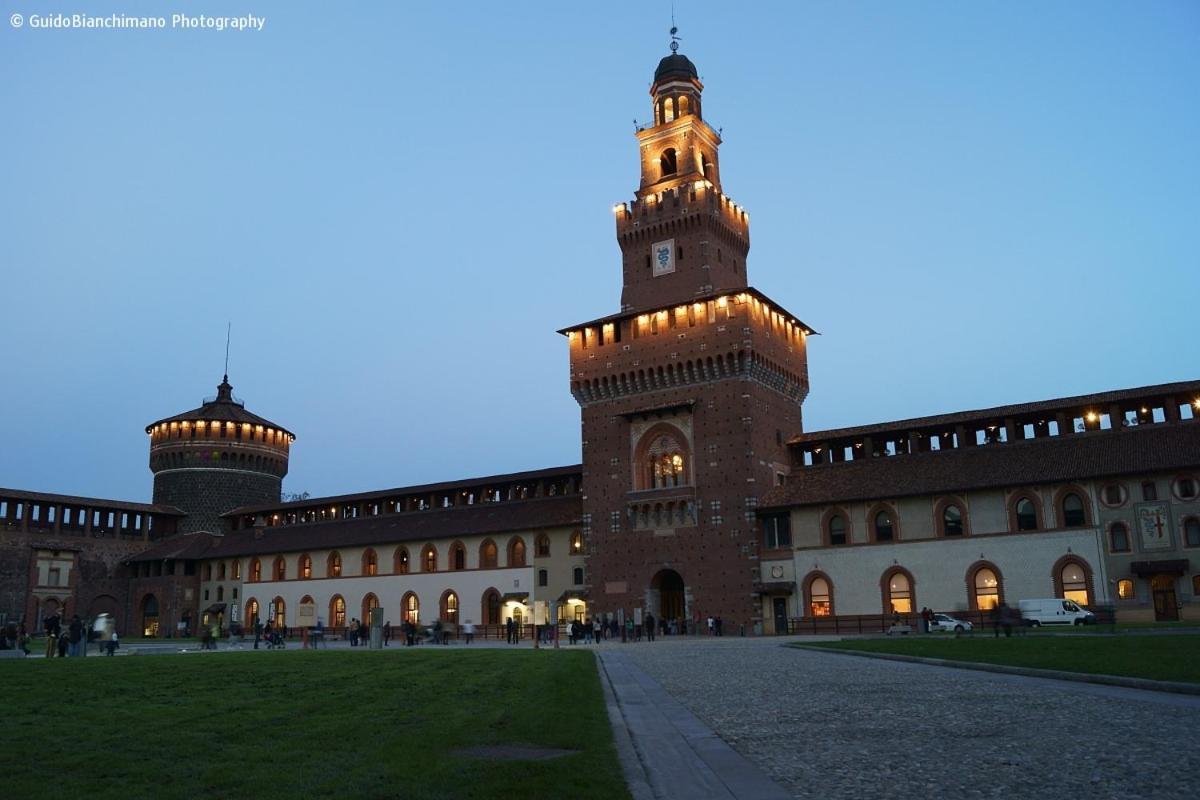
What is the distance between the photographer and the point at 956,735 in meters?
11.4

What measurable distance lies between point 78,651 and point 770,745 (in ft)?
106

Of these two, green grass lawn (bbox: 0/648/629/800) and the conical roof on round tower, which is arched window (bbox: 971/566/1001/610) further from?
the conical roof on round tower

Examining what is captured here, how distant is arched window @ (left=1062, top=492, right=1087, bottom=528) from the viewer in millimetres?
46188

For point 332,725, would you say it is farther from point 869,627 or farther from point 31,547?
point 31,547

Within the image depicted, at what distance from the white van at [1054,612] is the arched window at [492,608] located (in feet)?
109

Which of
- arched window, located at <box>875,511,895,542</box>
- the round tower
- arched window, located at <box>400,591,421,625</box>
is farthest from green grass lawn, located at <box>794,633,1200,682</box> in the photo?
the round tower

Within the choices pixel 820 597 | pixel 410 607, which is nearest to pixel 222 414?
pixel 410 607

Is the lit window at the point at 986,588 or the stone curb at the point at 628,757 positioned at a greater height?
the lit window at the point at 986,588

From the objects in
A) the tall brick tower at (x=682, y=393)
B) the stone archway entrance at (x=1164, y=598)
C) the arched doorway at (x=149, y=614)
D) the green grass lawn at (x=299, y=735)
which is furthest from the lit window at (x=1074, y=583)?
the arched doorway at (x=149, y=614)

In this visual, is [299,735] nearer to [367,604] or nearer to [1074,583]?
[1074,583]

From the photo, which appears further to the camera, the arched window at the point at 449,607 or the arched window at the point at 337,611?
the arched window at the point at 337,611

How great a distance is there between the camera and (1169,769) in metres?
8.94

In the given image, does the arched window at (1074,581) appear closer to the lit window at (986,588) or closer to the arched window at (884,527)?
the lit window at (986,588)

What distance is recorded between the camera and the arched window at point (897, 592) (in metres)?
49.8
